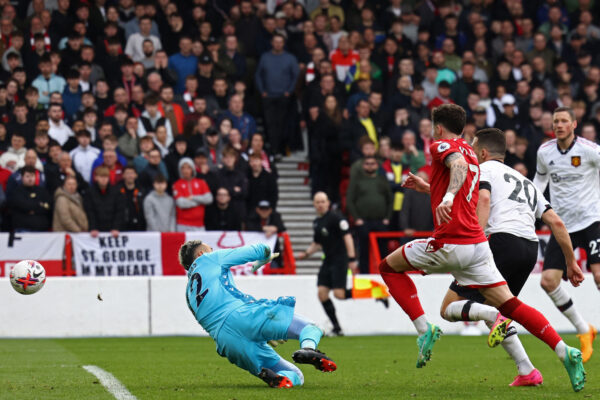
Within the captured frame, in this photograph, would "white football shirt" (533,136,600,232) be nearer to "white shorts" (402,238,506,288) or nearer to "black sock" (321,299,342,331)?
"white shorts" (402,238,506,288)

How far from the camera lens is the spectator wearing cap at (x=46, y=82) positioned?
19.1 meters

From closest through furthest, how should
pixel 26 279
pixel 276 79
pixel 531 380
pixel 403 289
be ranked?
pixel 403 289, pixel 531 380, pixel 26 279, pixel 276 79

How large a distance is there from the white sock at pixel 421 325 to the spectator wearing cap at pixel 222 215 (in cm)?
966

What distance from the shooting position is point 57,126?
18.4m

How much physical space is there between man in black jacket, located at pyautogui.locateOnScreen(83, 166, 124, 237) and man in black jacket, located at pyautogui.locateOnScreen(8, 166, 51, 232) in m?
0.70

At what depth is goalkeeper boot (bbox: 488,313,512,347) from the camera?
8.23 metres

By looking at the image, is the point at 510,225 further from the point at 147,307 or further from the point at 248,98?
the point at 248,98

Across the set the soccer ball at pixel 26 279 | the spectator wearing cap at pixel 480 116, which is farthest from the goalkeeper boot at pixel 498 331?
the spectator wearing cap at pixel 480 116

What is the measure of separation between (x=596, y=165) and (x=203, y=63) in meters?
10.4

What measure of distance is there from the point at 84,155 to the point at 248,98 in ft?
15.0

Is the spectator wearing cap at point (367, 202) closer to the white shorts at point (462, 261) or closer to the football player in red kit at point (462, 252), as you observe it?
the football player in red kit at point (462, 252)

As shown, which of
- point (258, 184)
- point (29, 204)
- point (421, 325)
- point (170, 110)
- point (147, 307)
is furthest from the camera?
point (170, 110)

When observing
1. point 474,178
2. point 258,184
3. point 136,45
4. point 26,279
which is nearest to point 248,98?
point 136,45

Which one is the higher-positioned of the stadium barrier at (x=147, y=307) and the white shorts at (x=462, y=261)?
the white shorts at (x=462, y=261)
